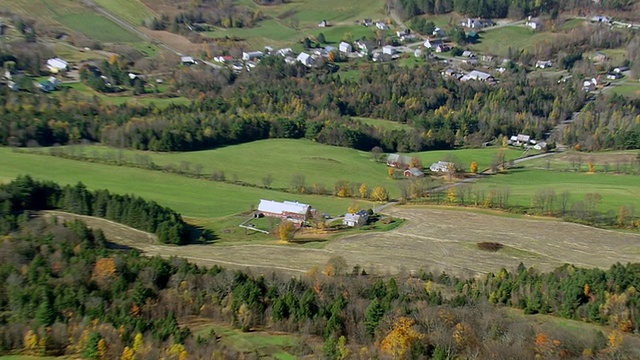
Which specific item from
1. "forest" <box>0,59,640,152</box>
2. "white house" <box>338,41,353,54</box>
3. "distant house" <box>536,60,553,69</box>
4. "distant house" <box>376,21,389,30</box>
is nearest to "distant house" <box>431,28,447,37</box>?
"distant house" <box>376,21,389,30</box>

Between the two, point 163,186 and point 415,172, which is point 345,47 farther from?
point 163,186

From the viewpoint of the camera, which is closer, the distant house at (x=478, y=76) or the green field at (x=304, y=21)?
the distant house at (x=478, y=76)

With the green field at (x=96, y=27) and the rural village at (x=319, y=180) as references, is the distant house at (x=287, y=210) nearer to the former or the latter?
the rural village at (x=319, y=180)

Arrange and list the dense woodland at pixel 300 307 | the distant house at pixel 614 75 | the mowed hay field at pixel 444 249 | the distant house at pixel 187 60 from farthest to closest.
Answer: the distant house at pixel 614 75
the distant house at pixel 187 60
the mowed hay field at pixel 444 249
the dense woodland at pixel 300 307

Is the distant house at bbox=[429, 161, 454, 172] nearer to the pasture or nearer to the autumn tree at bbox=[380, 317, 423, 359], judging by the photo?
the pasture

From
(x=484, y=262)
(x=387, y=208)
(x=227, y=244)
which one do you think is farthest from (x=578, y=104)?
(x=227, y=244)

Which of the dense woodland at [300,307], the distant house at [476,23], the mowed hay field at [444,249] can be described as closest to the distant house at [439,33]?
the distant house at [476,23]
